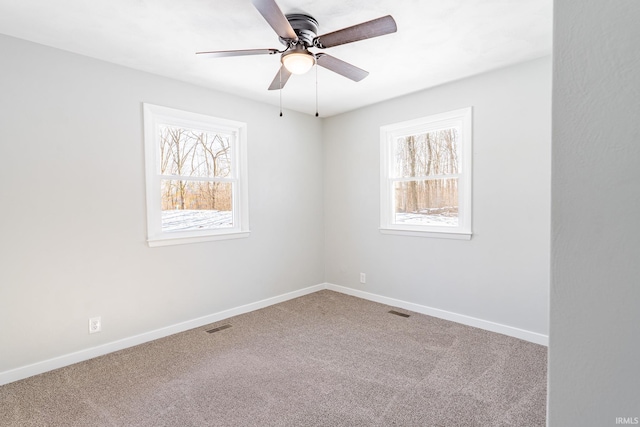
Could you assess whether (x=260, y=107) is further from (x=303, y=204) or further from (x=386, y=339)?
(x=386, y=339)

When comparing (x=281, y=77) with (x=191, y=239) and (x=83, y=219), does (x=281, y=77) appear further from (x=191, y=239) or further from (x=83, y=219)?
(x=83, y=219)

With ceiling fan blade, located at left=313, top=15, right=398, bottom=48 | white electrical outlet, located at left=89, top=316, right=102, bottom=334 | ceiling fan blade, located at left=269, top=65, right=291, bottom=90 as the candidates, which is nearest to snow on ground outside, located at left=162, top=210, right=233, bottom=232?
white electrical outlet, located at left=89, top=316, right=102, bottom=334

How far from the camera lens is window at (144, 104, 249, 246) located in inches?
124

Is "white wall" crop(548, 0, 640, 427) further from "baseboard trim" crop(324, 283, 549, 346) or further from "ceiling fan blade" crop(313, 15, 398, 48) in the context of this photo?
"baseboard trim" crop(324, 283, 549, 346)

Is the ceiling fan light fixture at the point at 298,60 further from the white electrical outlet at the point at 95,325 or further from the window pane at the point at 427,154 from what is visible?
the white electrical outlet at the point at 95,325

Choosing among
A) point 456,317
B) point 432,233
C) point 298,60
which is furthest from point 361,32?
point 456,317

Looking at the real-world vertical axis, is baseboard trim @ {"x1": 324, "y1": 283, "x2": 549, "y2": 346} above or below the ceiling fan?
below

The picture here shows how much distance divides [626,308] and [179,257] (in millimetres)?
3433

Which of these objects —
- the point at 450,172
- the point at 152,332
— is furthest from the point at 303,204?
the point at 152,332

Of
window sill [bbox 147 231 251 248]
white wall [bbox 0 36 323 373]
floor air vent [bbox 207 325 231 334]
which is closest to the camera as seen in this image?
white wall [bbox 0 36 323 373]

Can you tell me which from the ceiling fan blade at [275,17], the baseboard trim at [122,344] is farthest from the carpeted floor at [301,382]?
the ceiling fan blade at [275,17]

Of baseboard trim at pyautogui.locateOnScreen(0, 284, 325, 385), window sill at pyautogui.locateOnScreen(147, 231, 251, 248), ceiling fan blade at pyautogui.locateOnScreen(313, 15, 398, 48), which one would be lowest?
baseboard trim at pyautogui.locateOnScreen(0, 284, 325, 385)

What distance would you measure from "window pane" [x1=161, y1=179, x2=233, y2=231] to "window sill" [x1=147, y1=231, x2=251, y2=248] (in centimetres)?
13

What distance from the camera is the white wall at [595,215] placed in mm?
618
